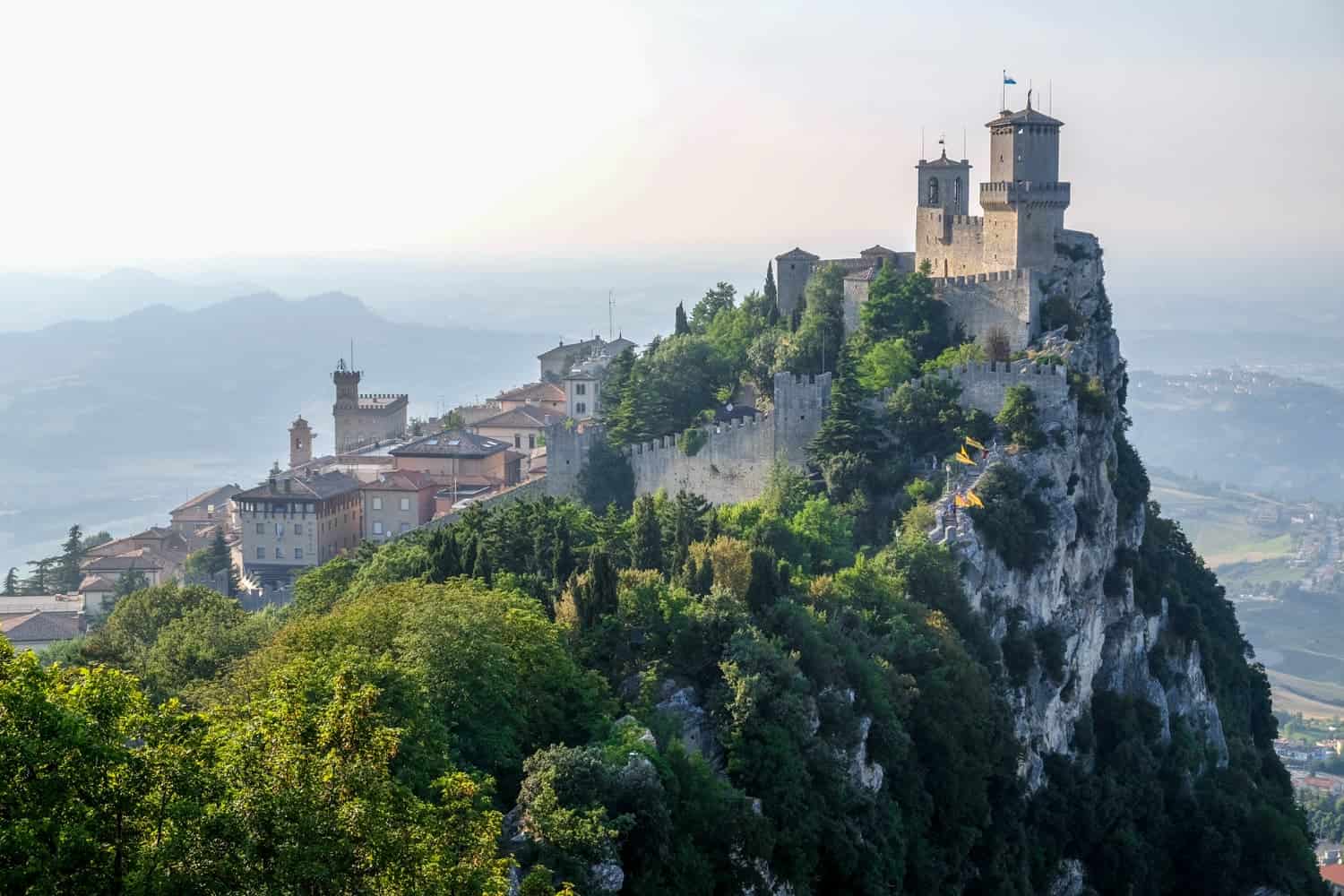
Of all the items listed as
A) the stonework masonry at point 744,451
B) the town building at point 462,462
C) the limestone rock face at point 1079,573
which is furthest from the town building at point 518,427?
the limestone rock face at point 1079,573

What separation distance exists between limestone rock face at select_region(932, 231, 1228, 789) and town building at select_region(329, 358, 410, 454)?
4125 cm

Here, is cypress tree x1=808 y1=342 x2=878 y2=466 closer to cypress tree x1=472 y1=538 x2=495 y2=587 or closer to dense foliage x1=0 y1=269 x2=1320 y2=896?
dense foliage x1=0 y1=269 x2=1320 y2=896

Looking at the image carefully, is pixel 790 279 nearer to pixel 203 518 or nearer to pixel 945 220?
pixel 945 220

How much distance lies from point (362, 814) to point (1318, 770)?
116026mm

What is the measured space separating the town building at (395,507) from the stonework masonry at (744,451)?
11526 millimetres

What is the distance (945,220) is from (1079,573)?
572 inches

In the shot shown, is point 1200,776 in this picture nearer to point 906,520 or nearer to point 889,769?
point 906,520

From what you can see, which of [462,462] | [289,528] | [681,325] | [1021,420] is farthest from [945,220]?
[289,528]

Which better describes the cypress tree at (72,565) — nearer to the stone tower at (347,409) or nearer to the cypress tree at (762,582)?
the stone tower at (347,409)

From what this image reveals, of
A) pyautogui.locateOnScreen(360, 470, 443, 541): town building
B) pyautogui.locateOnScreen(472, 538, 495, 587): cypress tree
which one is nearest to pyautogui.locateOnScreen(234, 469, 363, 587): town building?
pyautogui.locateOnScreen(360, 470, 443, 541): town building

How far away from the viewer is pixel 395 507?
233 feet

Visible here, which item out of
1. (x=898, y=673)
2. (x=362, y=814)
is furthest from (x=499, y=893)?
(x=898, y=673)

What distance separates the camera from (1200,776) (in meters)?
59.6

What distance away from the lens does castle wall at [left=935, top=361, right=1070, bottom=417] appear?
58.3 m
